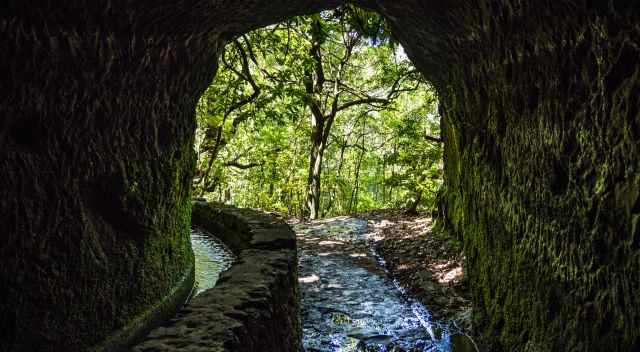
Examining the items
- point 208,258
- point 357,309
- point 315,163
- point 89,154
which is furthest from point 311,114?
point 89,154

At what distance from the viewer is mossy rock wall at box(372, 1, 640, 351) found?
2203 millimetres

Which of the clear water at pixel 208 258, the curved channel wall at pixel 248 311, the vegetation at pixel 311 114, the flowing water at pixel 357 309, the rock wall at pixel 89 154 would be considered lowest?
the flowing water at pixel 357 309

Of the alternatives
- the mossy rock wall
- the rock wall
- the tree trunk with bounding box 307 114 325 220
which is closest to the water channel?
the mossy rock wall

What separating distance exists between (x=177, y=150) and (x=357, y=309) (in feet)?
11.8

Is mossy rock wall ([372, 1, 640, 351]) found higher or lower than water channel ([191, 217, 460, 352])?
higher

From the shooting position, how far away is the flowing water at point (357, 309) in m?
5.39

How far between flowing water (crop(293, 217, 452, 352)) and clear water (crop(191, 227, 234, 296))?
1443 mm

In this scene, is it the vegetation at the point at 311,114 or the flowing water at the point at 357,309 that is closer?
the flowing water at the point at 357,309

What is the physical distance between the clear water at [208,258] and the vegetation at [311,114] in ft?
7.18

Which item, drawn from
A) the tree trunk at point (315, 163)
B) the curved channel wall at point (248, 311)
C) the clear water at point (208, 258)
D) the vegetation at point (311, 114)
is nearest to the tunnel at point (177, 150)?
the curved channel wall at point (248, 311)

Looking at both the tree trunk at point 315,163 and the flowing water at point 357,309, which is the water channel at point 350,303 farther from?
the tree trunk at point 315,163

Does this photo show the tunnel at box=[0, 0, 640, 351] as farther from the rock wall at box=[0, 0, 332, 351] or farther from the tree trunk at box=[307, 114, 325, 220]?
the tree trunk at box=[307, 114, 325, 220]

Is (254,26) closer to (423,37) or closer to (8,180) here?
(423,37)

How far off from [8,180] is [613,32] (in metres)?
3.33
